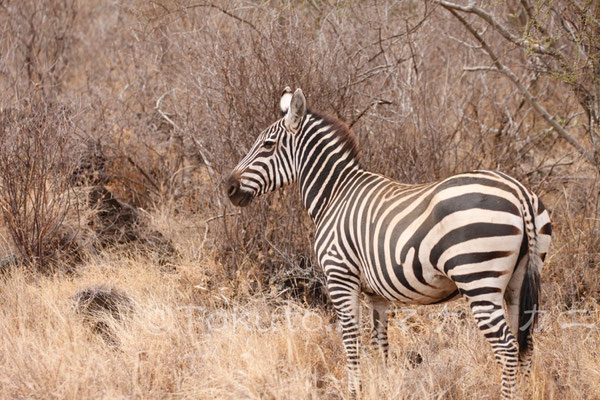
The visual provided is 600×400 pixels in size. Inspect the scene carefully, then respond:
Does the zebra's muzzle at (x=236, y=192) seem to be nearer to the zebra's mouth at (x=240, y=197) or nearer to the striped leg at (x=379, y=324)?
the zebra's mouth at (x=240, y=197)

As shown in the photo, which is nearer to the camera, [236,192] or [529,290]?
[529,290]

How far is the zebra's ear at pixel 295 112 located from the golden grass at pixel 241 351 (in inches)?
55.2

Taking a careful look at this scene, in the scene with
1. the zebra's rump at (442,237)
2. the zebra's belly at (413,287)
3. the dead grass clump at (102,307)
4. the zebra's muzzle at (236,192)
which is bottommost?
the dead grass clump at (102,307)

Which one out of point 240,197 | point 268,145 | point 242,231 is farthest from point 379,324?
point 242,231

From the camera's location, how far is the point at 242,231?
20.6 ft

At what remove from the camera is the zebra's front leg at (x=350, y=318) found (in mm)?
4348

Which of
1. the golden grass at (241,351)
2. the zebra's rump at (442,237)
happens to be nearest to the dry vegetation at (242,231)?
the golden grass at (241,351)

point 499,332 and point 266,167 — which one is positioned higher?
point 266,167

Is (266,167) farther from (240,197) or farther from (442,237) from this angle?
(442,237)

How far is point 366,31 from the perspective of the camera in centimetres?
834

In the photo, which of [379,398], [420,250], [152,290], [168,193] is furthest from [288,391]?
[168,193]

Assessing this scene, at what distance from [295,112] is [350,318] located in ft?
4.54

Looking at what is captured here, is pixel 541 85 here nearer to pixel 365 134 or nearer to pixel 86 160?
pixel 365 134

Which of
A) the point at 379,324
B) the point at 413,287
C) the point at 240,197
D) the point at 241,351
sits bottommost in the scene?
the point at 241,351
